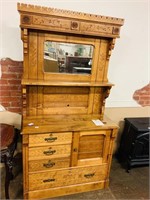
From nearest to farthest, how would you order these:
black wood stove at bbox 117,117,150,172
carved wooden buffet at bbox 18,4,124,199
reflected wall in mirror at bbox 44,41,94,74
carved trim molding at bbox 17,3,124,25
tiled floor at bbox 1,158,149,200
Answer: carved trim molding at bbox 17,3,124,25 → carved wooden buffet at bbox 18,4,124,199 → reflected wall in mirror at bbox 44,41,94,74 → tiled floor at bbox 1,158,149,200 → black wood stove at bbox 117,117,150,172

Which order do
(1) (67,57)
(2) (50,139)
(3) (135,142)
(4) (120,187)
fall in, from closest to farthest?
(2) (50,139)
(1) (67,57)
(4) (120,187)
(3) (135,142)

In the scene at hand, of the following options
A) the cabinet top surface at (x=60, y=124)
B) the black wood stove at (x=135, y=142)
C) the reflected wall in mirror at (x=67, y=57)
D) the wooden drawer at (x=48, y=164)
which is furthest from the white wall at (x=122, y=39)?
the wooden drawer at (x=48, y=164)

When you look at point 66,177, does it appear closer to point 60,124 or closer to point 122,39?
point 60,124

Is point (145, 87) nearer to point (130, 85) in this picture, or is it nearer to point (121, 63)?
point (130, 85)

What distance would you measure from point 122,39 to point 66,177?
182cm

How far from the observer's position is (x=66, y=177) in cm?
184

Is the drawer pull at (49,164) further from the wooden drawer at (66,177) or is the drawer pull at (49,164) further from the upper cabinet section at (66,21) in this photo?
the upper cabinet section at (66,21)

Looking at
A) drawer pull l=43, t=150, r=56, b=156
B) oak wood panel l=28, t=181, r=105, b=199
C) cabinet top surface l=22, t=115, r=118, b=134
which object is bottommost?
oak wood panel l=28, t=181, r=105, b=199

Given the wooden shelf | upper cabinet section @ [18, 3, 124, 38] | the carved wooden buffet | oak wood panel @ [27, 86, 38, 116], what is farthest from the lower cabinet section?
upper cabinet section @ [18, 3, 124, 38]

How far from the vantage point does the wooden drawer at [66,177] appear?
1760mm

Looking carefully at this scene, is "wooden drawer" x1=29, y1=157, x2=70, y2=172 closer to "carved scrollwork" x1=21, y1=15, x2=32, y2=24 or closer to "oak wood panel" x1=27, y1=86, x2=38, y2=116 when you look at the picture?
"oak wood panel" x1=27, y1=86, x2=38, y2=116

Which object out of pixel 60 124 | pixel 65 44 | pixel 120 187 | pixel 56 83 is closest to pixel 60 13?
pixel 65 44

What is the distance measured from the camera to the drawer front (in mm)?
1653

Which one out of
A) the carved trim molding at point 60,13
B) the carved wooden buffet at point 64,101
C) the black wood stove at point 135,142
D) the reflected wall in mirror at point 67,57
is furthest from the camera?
the black wood stove at point 135,142
